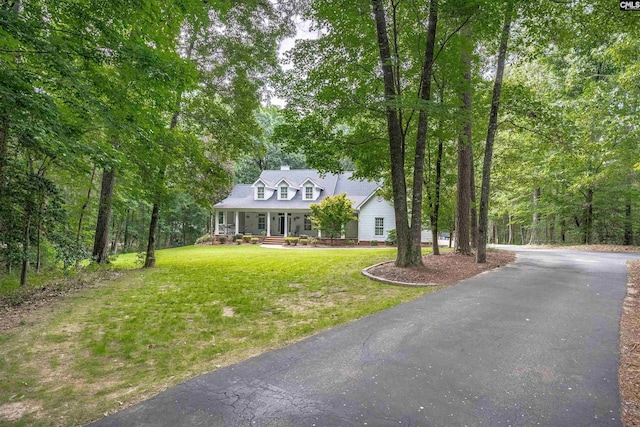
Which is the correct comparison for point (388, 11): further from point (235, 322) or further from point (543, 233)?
point (543, 233)

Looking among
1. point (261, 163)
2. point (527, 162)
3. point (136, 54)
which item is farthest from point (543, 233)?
point (136, 54)

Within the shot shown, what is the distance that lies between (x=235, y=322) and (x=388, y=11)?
32.2 feet

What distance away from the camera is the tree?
21.7 meters

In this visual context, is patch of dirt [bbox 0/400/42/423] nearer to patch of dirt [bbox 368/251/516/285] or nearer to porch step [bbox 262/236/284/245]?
patch of dirt [bbox 368/251/516/285]

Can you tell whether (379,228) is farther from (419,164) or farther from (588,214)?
(419,164)

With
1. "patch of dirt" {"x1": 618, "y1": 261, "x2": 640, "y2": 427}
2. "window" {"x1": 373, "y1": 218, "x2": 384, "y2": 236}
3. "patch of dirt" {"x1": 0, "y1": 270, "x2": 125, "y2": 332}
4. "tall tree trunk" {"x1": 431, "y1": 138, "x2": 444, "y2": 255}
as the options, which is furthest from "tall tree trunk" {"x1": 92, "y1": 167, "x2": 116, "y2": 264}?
"window" {"x1": 373, "y1": 218, "x2": 384, "y2": 236}

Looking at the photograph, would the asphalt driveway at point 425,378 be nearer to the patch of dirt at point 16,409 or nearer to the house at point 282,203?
the patch of dirt at point 16,409

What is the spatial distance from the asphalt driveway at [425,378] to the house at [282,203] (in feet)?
66.2

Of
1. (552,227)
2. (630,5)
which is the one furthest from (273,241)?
(552,227)

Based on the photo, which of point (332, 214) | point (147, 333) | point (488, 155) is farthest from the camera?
point (332, 214)

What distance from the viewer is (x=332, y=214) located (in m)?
21.6

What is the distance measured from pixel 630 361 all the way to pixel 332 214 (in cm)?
1831

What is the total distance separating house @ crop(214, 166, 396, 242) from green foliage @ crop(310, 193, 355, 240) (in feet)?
9.45

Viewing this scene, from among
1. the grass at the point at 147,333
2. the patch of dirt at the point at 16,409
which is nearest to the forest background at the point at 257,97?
the grass at the point at 147,333
